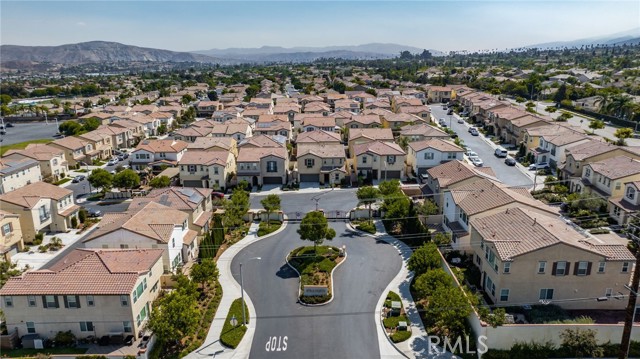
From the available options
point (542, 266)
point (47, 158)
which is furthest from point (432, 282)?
point (47, 158)

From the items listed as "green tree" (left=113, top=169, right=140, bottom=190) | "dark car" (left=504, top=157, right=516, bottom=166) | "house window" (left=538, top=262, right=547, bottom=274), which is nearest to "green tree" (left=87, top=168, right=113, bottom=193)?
"green tree" (left=113, top=169, right=140, bottom=190)

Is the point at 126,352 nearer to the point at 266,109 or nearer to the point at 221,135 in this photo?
the point at 221,135

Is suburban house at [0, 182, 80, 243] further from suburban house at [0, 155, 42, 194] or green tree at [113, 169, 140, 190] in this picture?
suburban house at [0, 155, 42, 194]

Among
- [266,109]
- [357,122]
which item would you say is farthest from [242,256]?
[266,109]

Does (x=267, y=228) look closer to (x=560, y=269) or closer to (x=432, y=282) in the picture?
(x=432, y=282)

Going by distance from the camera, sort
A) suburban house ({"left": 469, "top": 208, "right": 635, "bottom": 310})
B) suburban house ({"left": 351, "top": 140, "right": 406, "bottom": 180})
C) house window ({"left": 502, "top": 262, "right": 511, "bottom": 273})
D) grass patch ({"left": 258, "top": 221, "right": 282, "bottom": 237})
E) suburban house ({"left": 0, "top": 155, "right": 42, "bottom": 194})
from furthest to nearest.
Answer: suburban house ({"left": 351, "top": 140, "right": 406, "bottom": 180}) < suburban house ({"left": 0, "top": 155, "right": 42, "bottom": 194}) < grass patch ({"left": 258, "top": 221, "right": 282, "bottom": 237}) < house window ({"left": 502, "top": 262, "right": 511, "bottom": 273}) < suburban house ({"left": 469, "top": 208, "right": 635, "bottom": 310})

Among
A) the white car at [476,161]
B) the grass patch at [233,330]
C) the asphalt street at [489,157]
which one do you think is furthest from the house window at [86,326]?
the white car at [476,161]
